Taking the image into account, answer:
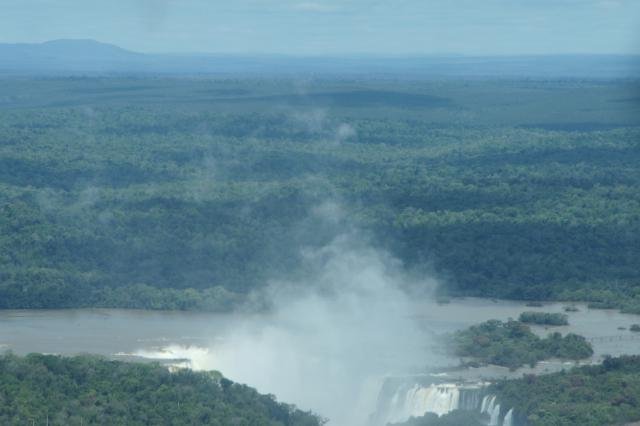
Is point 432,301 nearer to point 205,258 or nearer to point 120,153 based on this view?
point 205,258

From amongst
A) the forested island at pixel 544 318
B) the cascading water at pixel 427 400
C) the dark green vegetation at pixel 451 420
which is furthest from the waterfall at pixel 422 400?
the forested island at pixel 544 318

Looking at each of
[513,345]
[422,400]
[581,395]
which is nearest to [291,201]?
[513,345]

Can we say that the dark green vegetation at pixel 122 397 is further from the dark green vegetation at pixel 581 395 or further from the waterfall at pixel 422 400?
the dark green vegetation at pixel 581 395

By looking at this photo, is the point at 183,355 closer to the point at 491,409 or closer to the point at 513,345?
the point at 513,345

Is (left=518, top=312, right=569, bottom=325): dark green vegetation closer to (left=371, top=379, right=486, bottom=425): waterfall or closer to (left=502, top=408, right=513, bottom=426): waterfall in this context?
(left=371, top=379, right=486, bottom=425): waterfall

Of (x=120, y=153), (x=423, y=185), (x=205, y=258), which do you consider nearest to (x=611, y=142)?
(x=423, y=185)

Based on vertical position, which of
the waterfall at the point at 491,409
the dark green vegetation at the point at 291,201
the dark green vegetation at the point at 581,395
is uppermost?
the dark green vegetation at the point at 581,395
